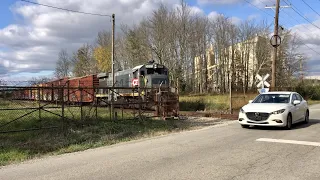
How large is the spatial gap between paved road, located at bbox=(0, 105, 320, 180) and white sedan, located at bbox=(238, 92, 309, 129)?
2239 millimetres

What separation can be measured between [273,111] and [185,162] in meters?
6.64

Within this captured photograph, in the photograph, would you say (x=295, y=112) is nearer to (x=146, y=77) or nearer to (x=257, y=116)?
(x=257, y=116)

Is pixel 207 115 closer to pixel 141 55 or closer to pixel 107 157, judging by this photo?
pixel 107 157

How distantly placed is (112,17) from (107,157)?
25.6 metres

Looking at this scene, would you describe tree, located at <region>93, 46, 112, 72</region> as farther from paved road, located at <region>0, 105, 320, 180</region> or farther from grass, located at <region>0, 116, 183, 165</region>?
paved road, located at <region>0, 105, 320, 180</region>

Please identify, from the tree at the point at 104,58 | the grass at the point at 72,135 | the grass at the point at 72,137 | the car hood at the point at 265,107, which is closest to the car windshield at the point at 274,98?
the car hood at the point at 265,107

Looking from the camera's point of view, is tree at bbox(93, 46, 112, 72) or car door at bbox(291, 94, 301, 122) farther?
tree at bbox(93, 46, 112, 72)

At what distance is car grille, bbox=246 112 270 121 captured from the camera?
Result: 43.3 feet

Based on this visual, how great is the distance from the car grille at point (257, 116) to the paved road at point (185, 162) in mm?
2337

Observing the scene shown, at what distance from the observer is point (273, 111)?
1316 cm

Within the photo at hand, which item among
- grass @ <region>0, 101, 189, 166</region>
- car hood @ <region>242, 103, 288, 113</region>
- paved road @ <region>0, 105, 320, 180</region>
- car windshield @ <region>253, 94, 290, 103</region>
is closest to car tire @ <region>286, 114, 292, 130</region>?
car hood @ <region>242, 103, 288, 113</region>

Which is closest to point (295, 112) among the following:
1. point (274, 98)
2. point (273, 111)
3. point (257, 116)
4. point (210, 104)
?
point (274, 98)

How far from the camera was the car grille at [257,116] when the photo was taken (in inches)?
520

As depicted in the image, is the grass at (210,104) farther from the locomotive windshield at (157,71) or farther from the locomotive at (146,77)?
the locomotive windshield at (157,71)
